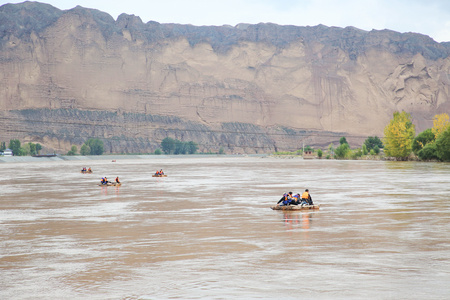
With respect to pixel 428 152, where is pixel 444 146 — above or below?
above

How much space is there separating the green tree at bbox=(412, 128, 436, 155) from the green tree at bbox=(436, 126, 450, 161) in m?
16.0

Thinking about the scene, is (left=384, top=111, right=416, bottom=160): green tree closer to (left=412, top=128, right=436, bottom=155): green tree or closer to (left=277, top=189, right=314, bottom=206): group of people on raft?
(left=412, top=128, right=436, bottom=155): green tree

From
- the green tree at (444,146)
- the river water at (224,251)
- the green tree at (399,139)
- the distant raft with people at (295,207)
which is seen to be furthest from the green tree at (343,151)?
the distant raft with people at (295,207)

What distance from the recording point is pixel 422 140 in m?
134

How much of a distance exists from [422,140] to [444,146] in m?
23.6

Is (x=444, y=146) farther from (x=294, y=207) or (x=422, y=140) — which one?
(x=294, y=207)

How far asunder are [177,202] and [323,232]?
1629 cm

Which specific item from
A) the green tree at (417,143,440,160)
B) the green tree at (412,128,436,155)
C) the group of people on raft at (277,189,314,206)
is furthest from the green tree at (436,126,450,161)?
the group of people on raft at (277,189,314,206)

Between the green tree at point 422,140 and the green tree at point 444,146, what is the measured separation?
52.6ft

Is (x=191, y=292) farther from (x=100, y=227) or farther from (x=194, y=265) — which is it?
(x=100, y=227)

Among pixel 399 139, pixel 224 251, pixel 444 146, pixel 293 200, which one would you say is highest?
pixel 399 139

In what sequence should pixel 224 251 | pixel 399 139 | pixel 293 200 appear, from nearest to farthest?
pixel 224 251, pixel 293 200, pixel 399 139

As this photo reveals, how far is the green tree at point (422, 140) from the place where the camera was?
131m

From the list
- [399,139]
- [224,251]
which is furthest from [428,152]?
[224,251]
